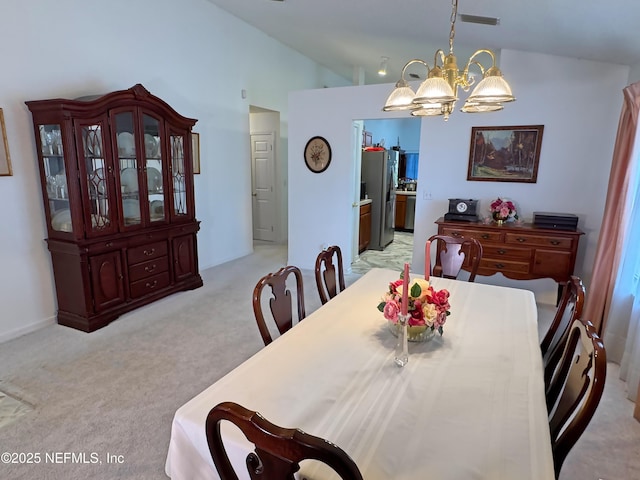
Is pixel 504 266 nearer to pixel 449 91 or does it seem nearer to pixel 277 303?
pixel 449 91

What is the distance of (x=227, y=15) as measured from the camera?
15.8ft

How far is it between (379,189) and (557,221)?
111 inches

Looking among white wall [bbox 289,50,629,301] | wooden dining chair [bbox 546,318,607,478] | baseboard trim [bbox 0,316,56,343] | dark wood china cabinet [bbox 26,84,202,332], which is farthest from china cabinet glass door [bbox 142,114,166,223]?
wooden dining chair [bbox 546,318,607,478]

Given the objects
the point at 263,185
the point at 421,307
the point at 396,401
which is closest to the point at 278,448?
the point at 396,401

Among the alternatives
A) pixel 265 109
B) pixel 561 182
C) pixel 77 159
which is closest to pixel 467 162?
pixel 561 182

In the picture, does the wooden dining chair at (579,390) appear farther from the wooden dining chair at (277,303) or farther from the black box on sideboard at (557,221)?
the black box on sideboard at (557,221)

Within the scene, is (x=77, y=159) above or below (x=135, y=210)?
above

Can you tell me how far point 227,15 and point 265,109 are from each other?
1.39 m

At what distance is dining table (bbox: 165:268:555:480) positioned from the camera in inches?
37.2

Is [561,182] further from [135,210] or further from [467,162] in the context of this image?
[135,210]

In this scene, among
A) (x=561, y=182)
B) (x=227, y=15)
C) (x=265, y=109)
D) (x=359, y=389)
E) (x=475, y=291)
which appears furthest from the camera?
(x=265, y=109)

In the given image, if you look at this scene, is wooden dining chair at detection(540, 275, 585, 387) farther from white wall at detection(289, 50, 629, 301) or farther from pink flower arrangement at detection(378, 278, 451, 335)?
white wall at detection(289, 50, 629, 301)

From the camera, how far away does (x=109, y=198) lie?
3.24 metres

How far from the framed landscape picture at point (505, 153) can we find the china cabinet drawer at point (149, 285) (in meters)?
3.53
